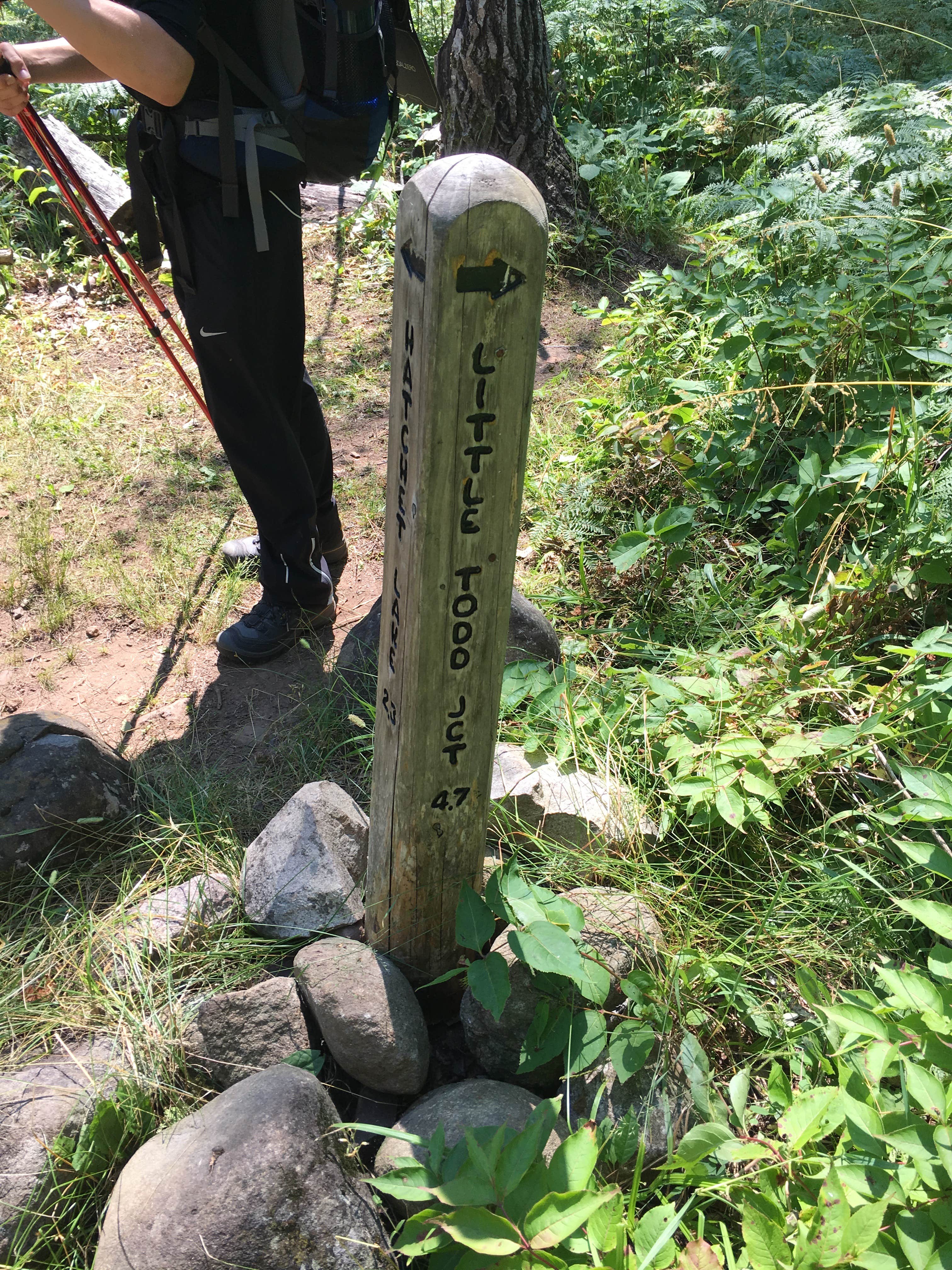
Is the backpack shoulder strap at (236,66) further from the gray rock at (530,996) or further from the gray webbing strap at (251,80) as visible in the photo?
the gray rock at (530,996)

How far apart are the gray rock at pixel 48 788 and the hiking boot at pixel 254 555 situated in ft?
4.09

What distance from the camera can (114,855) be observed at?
253 centimetres

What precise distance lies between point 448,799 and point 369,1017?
20.7 inches

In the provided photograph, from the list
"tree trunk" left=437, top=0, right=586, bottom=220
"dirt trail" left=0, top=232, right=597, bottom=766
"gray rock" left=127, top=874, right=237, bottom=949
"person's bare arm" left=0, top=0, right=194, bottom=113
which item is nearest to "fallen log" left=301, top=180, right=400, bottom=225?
"tree trunk" left=437, top=0, right=586, bottom=220

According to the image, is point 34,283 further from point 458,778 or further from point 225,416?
point 458,778

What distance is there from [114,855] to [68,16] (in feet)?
7.11

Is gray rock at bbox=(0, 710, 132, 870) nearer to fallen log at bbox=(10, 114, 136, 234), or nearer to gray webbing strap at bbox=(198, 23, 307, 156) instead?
gray webbing strap at bbox=(198, 23, 307, 156)

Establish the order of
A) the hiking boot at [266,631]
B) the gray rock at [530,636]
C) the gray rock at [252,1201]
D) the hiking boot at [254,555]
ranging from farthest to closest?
the hiking boot at [254,555], the hiking boot at [266,631], the gray rock at [530,636], the gray rock at [252,1201]

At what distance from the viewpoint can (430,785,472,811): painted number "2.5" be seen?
1806 millimetres

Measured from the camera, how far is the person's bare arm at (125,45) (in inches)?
78.3

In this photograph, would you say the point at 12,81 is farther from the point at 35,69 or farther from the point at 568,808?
the point at 568,808

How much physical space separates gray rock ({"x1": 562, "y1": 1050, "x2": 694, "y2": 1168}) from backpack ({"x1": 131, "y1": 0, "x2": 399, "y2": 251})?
238 centimetres

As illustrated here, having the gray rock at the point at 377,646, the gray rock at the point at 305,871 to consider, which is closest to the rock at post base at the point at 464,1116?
the gray rock at the point at 305,871

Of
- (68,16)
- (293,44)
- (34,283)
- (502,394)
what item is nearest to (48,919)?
(502,394)
